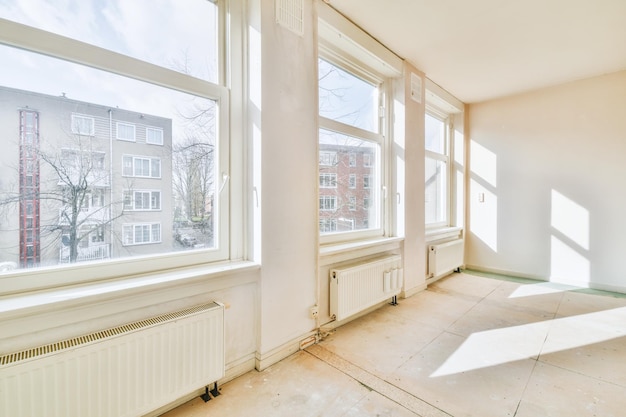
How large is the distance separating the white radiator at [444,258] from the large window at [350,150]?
1.01 metres

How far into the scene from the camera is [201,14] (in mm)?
1879

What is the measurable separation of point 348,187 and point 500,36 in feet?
6.72

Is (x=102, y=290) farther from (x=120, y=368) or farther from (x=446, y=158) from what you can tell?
(x=446, y=158)

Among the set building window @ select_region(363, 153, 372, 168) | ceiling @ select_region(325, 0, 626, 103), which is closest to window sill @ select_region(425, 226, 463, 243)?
building window @ select_region(363, 153, 372, 168)

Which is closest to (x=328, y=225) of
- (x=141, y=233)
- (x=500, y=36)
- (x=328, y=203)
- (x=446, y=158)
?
(x=328, y=203)

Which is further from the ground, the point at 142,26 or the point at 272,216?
the point at 142,26

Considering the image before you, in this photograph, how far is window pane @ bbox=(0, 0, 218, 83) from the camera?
1.36 metres

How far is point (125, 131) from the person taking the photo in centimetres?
157

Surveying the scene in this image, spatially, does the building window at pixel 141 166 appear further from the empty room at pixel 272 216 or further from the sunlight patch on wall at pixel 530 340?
the sunlight patch on wall at pixel 530 340

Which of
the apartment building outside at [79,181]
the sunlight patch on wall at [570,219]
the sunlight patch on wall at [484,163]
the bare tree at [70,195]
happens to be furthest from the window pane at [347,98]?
the sunlight patch on wall at [570,219]

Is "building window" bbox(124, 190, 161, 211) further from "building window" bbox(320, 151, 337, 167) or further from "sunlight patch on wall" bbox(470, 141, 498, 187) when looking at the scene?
"sunlight patch on wall" bbox(470, 141, 498, 187)

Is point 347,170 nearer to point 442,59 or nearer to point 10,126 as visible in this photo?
point 442,59

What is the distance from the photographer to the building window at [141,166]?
5.16 feet

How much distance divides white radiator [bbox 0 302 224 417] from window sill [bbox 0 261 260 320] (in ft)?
0.55
